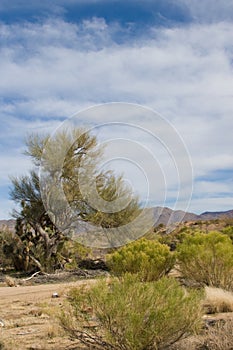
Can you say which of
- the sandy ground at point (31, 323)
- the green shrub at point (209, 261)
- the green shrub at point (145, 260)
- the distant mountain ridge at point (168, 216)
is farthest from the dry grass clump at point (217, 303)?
the distant mountain ridge at point (168, 216)

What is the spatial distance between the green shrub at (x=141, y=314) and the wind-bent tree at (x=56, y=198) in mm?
18593

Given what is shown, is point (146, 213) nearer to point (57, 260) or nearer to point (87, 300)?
point (57, 260)

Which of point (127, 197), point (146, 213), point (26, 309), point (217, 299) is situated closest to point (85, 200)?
point (127, 197)

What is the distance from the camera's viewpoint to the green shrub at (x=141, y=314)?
6.43 m

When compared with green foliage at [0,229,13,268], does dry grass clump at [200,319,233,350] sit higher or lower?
lower

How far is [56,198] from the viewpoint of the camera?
25.5 metres


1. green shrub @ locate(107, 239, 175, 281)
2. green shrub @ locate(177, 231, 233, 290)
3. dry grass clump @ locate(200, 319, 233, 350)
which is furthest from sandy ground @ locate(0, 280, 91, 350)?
green shrub @ locate(177, 231, 233, 290)

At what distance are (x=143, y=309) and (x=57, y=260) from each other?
64.9 feet

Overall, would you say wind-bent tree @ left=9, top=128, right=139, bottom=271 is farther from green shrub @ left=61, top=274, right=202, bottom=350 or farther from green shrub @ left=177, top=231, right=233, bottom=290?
green shrub @ left=61, top=274, right=202, bottom=350

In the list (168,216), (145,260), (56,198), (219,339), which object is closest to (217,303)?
(219,339)

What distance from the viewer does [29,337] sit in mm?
8273

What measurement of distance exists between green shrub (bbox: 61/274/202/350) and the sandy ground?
999mm

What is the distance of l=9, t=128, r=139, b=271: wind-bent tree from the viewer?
84.0 ft

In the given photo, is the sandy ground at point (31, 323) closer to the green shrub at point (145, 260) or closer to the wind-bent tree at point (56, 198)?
the green shrub at point (145, 260)
